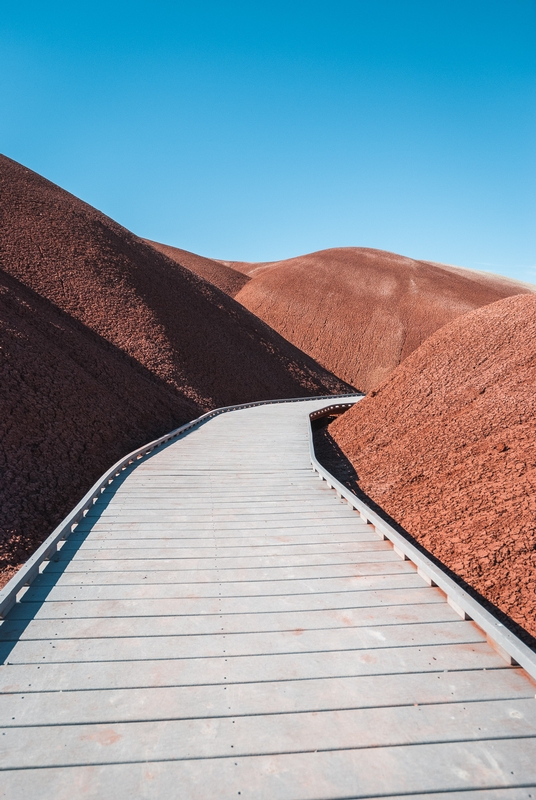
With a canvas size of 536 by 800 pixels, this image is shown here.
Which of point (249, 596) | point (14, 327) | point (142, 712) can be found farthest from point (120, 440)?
point (142, 712)

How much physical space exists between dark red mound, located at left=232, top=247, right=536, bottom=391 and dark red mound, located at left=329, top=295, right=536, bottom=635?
2907 cm

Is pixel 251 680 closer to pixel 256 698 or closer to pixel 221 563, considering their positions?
pixel 256 698

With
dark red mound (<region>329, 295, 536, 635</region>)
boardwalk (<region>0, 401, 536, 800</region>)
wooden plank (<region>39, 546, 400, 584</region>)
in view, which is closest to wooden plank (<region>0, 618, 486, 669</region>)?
boardwalk (<region>0, 401, 536, 800</region>)

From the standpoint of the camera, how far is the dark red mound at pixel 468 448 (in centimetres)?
741

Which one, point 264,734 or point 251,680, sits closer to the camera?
point 264,734

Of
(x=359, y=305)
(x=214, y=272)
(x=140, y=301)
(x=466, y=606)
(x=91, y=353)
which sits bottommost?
(x=466, y=606)

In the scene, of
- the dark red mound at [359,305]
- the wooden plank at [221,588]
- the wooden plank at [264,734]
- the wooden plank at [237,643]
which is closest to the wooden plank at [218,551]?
the wooden plank at [221,588]

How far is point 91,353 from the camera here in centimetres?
1842

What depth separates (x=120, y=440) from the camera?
44.2 ft

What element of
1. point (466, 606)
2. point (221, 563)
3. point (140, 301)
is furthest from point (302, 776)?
point (140, 301)

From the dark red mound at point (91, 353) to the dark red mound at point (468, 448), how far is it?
654cm

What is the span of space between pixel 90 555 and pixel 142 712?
8.94 ft

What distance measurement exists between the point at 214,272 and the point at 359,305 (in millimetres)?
27592

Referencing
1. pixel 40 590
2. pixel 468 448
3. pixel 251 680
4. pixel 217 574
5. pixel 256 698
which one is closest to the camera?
pixel 256 698
